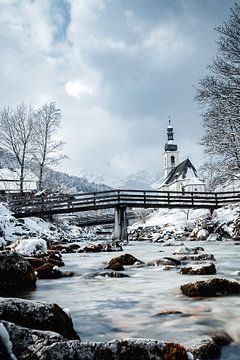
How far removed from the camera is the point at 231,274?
26.2 ft

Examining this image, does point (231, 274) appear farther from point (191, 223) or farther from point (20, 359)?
point (191, 223)

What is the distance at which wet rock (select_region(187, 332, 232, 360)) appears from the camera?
3158 mm

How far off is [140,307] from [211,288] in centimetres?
135

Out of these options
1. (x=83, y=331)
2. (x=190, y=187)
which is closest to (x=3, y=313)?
(x=83, y=331)

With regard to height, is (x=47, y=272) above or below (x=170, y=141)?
below

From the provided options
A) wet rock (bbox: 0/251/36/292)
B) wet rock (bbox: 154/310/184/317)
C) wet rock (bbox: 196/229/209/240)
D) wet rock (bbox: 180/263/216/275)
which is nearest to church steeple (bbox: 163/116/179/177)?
wet rock (bbox: 196/229/209/240)

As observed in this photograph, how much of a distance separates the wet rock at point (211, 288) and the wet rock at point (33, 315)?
9.70ft

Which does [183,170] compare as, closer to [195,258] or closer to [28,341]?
[195,258]

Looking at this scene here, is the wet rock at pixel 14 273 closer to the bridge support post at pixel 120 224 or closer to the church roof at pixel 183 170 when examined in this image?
the bridge support post at pixel 120 224

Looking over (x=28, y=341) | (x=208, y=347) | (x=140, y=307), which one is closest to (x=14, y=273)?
(x=140, y=307)

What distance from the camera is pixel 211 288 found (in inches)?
222

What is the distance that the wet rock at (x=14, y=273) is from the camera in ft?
21.1

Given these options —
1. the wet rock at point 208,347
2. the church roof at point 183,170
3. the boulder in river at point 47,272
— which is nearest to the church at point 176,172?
the church roof at point 183,170

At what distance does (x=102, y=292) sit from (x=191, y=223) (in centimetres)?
2609
